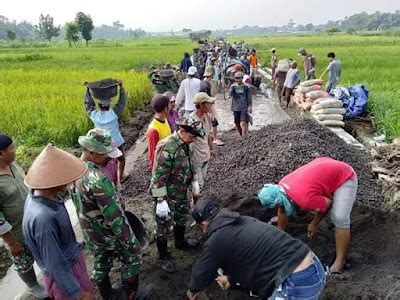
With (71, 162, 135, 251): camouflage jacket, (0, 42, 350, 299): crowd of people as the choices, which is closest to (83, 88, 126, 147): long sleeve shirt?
(0, 42, 350, 299): crowd of people

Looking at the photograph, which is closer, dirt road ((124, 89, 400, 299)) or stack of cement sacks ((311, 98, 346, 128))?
dirt road ((124, 89, 400, 299))

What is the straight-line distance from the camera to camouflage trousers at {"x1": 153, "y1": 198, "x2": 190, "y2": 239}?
3.73 metres

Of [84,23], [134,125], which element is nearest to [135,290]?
[134,125]

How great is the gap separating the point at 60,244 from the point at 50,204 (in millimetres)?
277

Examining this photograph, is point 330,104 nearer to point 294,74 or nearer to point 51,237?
point 294,74

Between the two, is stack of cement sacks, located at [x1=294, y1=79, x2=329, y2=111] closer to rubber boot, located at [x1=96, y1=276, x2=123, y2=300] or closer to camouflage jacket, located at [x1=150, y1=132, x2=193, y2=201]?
camouflage jacket, located at [x1=150, y1=132, x2=193, y2=201]

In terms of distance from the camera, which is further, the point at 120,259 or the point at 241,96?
the point at 241,96

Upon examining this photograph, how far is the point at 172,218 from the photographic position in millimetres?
3895

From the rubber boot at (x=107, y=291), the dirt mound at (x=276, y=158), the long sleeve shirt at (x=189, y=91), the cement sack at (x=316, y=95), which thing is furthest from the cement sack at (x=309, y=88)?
the rubber boot at (x=107, y=291)

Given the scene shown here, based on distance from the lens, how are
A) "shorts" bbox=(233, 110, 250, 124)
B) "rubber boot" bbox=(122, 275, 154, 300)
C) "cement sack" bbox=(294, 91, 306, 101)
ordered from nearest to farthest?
"rubber boot" bbox=(122, 275, 154, 300) → "shorts" bbox=(233, 110, 250, 124) → "cement sack" bbox=(294, 91, 306, 101)

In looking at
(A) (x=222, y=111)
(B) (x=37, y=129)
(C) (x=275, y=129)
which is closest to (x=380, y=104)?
(C) (x=275, y=129)

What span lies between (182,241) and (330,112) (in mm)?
5775

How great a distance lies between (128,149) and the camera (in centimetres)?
870

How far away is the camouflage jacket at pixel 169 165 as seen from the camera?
3531mm
